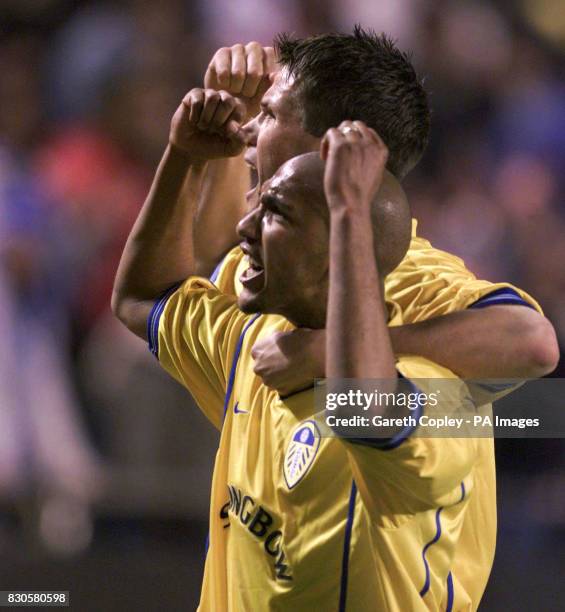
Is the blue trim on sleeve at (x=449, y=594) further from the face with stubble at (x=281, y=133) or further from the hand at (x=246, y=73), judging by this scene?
the hand at (x=246, y=73)

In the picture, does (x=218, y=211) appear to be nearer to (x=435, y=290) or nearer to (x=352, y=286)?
(x=435, y=290)

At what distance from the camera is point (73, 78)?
3.80 metres

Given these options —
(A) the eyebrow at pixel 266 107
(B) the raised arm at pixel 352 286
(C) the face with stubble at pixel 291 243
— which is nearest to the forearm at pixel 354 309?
(B) the raised arm at pixel 352 286

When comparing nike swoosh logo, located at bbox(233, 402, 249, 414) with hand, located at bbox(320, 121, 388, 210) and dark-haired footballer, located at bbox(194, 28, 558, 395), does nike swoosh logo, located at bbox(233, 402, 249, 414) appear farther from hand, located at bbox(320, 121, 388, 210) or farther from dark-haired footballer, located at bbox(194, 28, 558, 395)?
hand, located at bbox(320, 121, 388, 210)

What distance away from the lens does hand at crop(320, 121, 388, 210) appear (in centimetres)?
112

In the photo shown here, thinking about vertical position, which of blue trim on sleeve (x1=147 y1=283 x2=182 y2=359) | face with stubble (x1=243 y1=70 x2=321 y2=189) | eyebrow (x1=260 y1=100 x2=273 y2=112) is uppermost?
eyebrow (x1=260 y1=100 x2=273 y2=112)

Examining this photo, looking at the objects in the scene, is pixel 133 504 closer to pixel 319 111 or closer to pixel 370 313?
pixel 319 111

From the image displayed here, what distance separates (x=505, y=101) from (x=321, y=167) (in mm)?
2748

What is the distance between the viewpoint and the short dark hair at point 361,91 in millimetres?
1423

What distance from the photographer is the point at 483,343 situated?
127 centimetres

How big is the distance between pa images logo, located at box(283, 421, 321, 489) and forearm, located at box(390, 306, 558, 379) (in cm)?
14

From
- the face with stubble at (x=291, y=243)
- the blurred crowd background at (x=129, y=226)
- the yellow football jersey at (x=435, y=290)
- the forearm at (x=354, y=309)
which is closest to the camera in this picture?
the forearm at (x=354, y=309)

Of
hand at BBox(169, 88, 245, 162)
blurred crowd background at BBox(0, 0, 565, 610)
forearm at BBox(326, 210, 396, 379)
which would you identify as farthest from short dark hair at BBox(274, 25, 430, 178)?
blurred crowd background at BBox(0, 0, 565, 610)

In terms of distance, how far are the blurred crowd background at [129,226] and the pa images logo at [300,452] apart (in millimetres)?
1580
